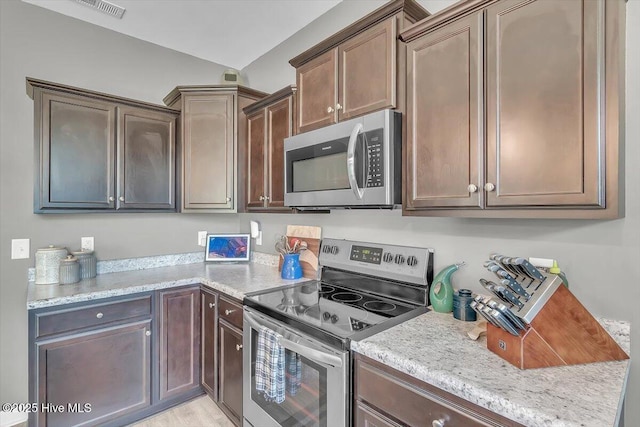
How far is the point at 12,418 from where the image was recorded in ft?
6.75

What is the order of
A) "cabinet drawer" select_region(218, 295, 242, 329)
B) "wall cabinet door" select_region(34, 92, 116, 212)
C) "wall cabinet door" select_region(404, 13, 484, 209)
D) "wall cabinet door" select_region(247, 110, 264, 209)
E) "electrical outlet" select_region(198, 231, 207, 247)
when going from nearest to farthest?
"wall cabinet door" select_region(404, 13, 484, 209) → "cabinet drawer" select_region(218, 295, 242, 329) → "wall cabinet door" select_region(34, 92, 116, 212) → "wall cabinet door" select_region(247, 110, 264, 209) → "electrical outlet" select_region(198, 231, 207, 247)

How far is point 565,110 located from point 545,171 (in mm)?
190

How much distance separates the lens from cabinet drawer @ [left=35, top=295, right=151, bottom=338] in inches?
68.6

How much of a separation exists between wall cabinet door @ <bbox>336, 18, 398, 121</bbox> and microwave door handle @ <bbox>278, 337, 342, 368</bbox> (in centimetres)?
111

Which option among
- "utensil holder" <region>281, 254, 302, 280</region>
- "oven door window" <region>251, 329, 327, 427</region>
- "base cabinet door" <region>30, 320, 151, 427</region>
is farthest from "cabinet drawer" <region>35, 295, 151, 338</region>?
"oven door window" <region>251, 329, 327, 427</region>

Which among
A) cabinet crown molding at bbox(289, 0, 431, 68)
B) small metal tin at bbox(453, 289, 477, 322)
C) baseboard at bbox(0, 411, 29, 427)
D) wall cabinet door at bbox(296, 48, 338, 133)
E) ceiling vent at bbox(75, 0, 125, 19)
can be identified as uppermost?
ceiling vent at bbox(75, 0, 125, 19)

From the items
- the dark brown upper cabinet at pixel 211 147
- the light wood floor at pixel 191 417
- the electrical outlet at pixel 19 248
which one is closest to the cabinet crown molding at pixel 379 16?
the dark brown upper cabinet at pixel 211 147

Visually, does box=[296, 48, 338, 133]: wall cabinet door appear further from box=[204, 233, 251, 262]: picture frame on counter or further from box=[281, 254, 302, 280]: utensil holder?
box=[204, 233, 251, 262]: picture frame on counter

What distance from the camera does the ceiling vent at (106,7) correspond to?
2.14 metres

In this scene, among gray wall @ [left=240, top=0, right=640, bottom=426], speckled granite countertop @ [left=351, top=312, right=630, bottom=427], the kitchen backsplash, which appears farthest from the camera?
the kitchen backsplash

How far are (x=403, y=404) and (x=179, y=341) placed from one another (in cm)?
172

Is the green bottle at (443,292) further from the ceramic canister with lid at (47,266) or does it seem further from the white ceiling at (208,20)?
the ceramic canister with lid at (47,266)

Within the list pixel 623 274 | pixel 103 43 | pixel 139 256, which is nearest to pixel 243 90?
pixel 103 43

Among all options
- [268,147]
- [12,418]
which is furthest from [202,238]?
[12,418]
